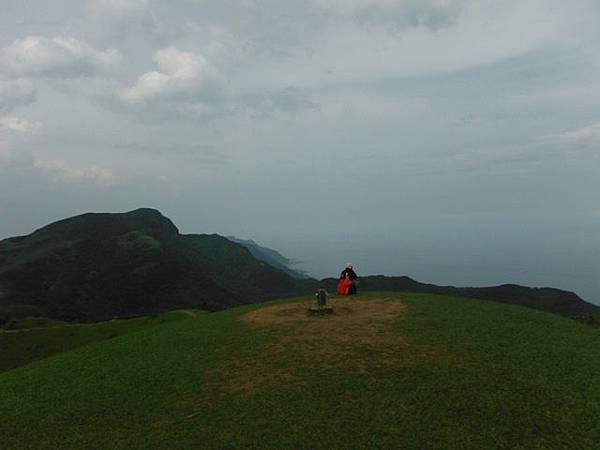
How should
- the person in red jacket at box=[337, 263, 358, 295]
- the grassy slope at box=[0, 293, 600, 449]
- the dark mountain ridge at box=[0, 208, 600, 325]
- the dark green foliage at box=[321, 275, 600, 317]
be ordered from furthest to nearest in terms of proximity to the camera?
the dark mountain ridge at box=[0, 208, 600, 325], the dark green foliage at box=[321, 275, 600, 317], the person in red jacket at box=[337, 263, 358, 295], the grassy slope at box=[0, 293, 600, 449]

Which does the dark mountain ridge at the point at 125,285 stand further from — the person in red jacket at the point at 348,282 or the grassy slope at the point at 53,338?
the person in red jacket at the point at 348,282

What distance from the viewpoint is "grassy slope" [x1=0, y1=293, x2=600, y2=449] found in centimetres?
1116

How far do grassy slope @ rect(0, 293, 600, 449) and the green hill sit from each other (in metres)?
106

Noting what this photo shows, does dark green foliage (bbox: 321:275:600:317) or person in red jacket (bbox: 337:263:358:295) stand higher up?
person in red jacket (bbox: 337:263:358:295)

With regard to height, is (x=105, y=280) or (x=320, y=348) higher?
(x=105, y=280)

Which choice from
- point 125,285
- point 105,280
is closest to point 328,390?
point 125,285

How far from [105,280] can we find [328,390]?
16464 centimetres

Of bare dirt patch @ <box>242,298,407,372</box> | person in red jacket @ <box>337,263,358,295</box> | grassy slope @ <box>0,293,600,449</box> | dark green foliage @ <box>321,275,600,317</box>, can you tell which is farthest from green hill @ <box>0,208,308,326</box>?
grassy slope @ <box>0,293,600,449</box>

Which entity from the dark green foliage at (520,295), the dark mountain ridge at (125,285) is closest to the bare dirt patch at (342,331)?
the dark mountain ridge at (125,285)

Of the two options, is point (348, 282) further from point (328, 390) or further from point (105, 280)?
point (105, 280)

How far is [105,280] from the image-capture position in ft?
529

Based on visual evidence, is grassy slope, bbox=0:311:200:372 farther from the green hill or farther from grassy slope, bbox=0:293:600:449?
the green hill

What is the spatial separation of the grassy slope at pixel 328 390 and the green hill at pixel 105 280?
10603 centimetres

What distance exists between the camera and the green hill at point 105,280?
137 metres
